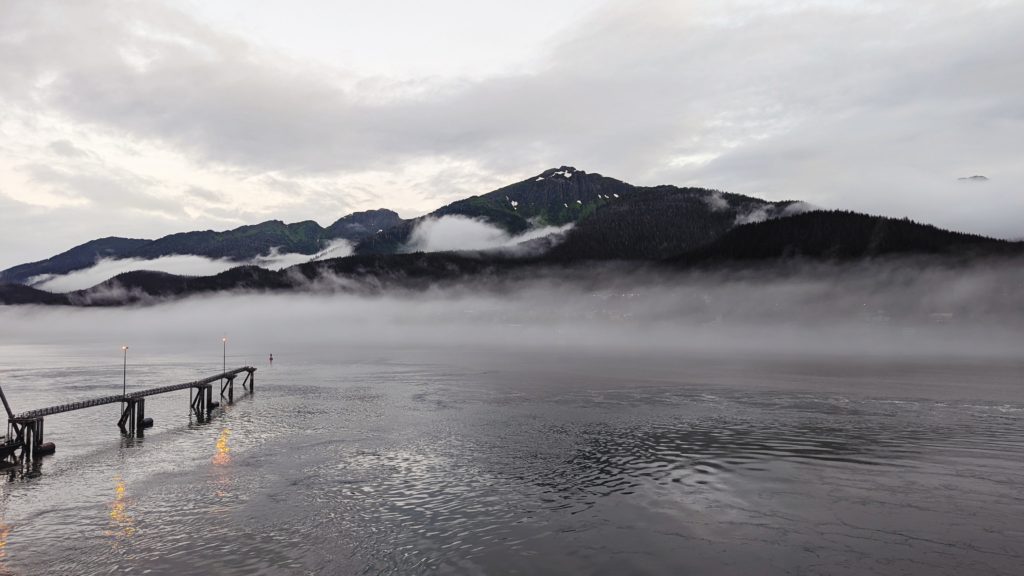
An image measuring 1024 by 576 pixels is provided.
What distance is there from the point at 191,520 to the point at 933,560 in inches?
1726

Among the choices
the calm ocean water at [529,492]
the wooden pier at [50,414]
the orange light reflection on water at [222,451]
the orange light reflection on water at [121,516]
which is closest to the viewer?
the calm ocean water at [529,492]

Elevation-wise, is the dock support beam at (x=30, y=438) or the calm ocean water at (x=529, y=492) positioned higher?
the dock support beam at (x=30, y=438)

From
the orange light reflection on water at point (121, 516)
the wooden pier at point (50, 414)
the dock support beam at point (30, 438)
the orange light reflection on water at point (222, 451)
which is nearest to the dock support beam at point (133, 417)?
the wooden pier at point (50, 414)

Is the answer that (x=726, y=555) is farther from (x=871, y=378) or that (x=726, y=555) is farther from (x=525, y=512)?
(x=871, y=378)

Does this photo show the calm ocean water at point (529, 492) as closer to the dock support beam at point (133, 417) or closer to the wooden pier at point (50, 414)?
the dock support beam at point (133, 417)

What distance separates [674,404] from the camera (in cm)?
9981

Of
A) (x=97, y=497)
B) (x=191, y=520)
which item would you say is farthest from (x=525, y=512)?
(x=97, y=497)

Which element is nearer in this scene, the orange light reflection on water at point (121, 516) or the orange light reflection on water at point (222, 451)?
the orange light reflection on water at point (121, 516)

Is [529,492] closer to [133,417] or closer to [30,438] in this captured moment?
[30,438]

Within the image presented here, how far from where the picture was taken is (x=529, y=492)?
45.9 m

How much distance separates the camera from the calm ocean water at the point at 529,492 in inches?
1297

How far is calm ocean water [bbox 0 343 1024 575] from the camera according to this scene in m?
32.9

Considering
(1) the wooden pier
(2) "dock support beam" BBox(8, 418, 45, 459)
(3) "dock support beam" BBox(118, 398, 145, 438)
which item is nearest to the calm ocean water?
(3) "dock support beam" BBox(118, 398, 145, 438)

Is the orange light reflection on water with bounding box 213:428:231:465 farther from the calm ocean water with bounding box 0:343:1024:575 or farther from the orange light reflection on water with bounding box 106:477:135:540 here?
the orange light reflection on water with bounding box 106:477:135:540
